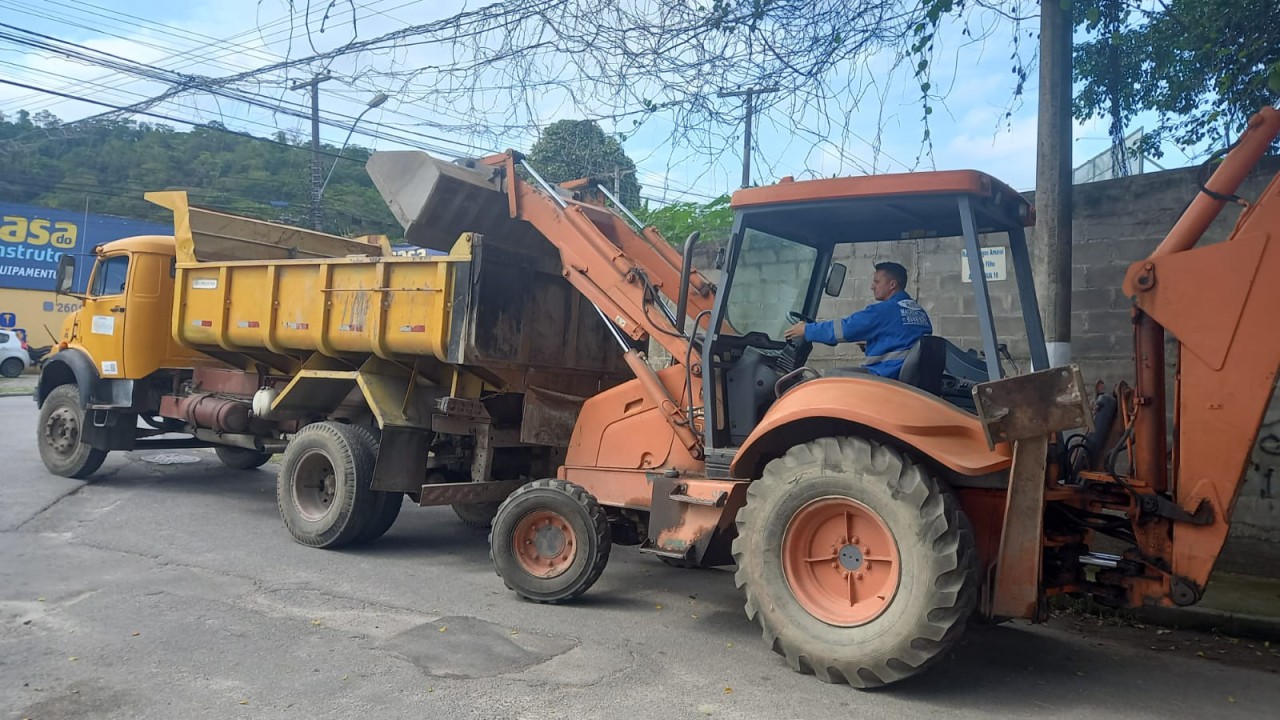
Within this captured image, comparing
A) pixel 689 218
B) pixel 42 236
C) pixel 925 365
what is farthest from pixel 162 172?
pixel 925 365

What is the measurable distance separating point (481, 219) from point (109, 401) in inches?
200

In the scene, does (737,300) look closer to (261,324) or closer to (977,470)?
(977,470)

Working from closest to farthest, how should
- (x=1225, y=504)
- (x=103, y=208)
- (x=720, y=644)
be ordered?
(x=1225, y=504)
(x=720, y=644)
(x=103, y=208)

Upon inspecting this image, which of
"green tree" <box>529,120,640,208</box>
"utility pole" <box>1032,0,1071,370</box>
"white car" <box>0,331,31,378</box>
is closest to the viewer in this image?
"utility pole" <box>1032,0,1071,370</box>

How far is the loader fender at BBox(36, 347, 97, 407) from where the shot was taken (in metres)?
9.13

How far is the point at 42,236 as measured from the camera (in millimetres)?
29719

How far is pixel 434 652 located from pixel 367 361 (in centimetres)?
313

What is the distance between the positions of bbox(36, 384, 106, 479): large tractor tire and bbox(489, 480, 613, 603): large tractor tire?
6.03 meters

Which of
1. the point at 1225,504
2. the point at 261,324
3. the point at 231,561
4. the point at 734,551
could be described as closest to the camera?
the point at 1225,504

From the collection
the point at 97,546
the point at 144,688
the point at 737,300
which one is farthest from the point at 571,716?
the point at 97,546

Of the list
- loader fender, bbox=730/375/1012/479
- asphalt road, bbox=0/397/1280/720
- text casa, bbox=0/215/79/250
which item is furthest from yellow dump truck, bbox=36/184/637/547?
text casa, bbox=0/215/79/250

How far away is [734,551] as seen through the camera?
14.7 ft

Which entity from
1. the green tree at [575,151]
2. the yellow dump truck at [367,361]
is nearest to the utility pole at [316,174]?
the yellow dump truck at [367,361]

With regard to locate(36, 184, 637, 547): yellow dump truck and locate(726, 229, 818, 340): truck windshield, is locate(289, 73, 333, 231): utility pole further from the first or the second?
locate(726, 229, 818, 340): truck windshield
